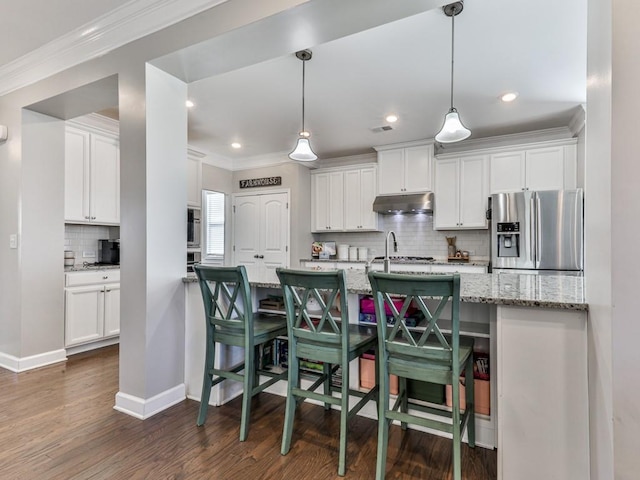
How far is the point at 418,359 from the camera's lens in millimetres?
1600

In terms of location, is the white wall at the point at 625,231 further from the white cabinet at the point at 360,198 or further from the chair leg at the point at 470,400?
the white cabinet at the point at 360,198

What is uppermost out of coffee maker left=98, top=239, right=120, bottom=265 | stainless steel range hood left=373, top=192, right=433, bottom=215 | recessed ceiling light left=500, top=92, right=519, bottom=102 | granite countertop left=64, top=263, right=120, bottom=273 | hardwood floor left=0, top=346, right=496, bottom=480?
recessed ceiling light left=500, top=92, right=519, bottom=102

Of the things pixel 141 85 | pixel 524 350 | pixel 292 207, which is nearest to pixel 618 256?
pixel 524 350

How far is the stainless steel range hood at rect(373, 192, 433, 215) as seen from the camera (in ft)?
15.2

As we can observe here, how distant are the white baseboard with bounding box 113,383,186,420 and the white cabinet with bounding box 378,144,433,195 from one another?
3656 mm

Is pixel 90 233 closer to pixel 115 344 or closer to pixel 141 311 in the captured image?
pixel 115 344

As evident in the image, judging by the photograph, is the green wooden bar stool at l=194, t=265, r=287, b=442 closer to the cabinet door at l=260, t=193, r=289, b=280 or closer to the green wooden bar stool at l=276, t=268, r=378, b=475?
the green wooden bar stool at l=276, t=268, r=378, b=475

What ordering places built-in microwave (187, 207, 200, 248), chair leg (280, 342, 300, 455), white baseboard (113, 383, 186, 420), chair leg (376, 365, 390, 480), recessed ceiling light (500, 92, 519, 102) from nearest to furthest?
1. chair leg (376, 365, 390, 480)
2. chair leg (280, 342, 300, 455)
3. white baseboard (113, 383, 186, 420)
4. recessed ceiling light (500, 92, 519, 102)
5. built-in microwave (187, 207, 200, 248)

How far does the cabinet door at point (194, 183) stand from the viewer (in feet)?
16.3

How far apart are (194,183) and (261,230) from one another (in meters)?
1.22

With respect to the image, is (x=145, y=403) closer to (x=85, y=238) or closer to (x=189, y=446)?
(x=189, y=446)

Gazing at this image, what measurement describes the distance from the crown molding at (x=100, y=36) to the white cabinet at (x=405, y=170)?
3.30 metres

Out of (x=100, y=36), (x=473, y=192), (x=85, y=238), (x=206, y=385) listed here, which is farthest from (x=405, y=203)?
(x=85, y=238)

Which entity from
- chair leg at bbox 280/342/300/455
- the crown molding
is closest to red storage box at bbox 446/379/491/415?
chair leg at bbox 280/342/300/455
